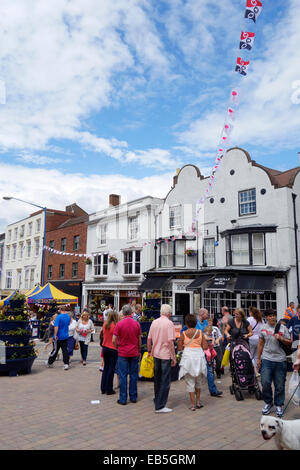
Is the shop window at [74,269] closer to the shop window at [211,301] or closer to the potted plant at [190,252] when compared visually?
the potted plant at [190,252]

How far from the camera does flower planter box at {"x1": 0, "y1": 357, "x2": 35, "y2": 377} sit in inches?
365

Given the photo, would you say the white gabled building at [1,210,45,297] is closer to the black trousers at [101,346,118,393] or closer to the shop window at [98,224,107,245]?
the shop window at [98,224,107,245]

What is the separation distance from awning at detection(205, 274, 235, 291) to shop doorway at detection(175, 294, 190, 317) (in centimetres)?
377

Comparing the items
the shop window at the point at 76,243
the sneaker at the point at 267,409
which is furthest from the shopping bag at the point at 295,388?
the shop window at the point at 76,243

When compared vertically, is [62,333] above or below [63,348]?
above

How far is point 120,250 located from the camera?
2916 cm

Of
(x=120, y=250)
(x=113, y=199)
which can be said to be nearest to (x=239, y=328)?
(x=120, y=250)

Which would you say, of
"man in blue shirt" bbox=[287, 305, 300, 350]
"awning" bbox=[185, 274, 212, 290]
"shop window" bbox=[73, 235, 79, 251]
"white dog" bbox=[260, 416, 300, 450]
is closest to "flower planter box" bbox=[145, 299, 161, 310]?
"man in blue shirt" bbox=[287, 305, 300, 350]

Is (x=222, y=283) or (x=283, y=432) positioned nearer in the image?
(x=283, y=432)

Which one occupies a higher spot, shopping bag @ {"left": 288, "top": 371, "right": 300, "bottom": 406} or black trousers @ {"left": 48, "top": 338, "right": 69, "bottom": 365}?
shopping bag @ {"left": 288, "top": 371, "right": 300, "bottom": 406}

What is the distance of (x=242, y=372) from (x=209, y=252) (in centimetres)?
1534

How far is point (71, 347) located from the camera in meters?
11.5

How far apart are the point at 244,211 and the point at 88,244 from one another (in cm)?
1650

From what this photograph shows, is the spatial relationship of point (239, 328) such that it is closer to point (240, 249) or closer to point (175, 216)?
point (240, 249)
